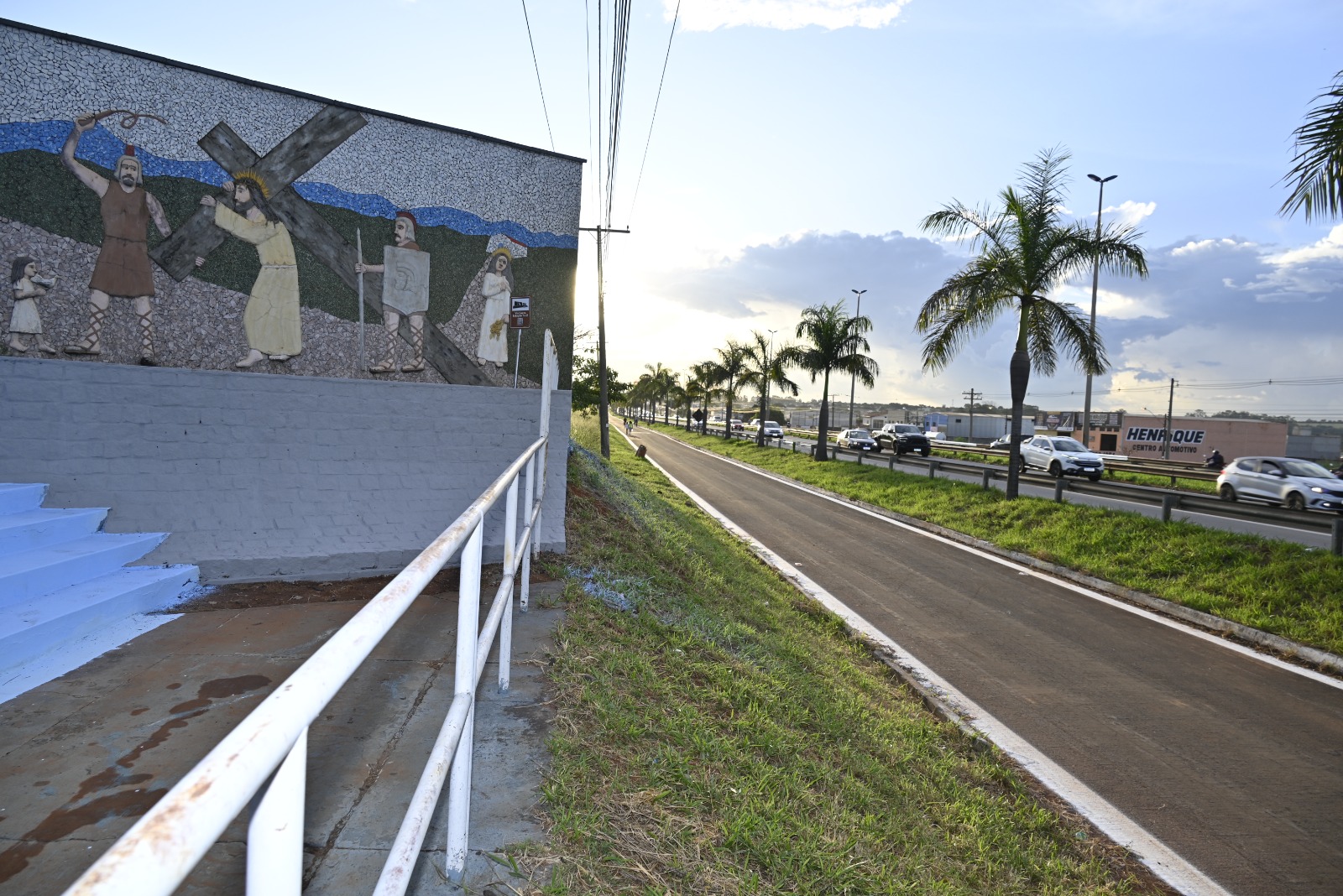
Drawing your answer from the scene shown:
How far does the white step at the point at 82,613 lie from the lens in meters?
4.02

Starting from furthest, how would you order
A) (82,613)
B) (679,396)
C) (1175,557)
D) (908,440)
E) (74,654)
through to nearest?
(679,396) → (908,440) → (1175,557) → (82,613) → (74,654)

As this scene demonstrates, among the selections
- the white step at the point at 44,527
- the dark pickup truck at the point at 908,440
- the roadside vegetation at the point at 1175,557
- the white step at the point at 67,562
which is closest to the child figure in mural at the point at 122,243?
the white step at the point at 44,527

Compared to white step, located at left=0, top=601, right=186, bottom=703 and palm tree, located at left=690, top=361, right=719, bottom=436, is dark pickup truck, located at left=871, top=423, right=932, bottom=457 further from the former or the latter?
white step, located at left=0, top=601, right=186, bottom=703

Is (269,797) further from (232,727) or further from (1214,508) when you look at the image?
(1214,508)

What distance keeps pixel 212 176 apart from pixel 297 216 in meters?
0.74

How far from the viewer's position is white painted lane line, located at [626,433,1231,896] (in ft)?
13.5

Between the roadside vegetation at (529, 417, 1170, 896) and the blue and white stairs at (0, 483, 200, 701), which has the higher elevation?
the blue and white stairs at (0, 483, 200, 701)

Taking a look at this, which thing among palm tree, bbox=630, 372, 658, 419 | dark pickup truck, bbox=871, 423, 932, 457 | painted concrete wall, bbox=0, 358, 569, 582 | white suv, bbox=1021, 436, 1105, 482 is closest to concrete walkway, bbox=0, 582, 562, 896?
painted concrete wall, bbox=0, 358, 569, 582

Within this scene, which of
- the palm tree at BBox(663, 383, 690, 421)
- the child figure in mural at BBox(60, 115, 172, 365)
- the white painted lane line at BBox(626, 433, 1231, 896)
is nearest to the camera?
the white painted lane line at BBox(626, 433, 1231, 896)

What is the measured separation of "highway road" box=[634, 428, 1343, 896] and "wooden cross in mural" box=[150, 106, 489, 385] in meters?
6.19

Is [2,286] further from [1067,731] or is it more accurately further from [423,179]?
[1067,731]

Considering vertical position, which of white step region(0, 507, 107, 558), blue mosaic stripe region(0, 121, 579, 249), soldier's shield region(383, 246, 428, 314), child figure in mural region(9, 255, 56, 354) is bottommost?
white step region(0, 507, 107, 558)

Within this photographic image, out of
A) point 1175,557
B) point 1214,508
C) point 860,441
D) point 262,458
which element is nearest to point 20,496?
point 262,458

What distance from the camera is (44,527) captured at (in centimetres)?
529
